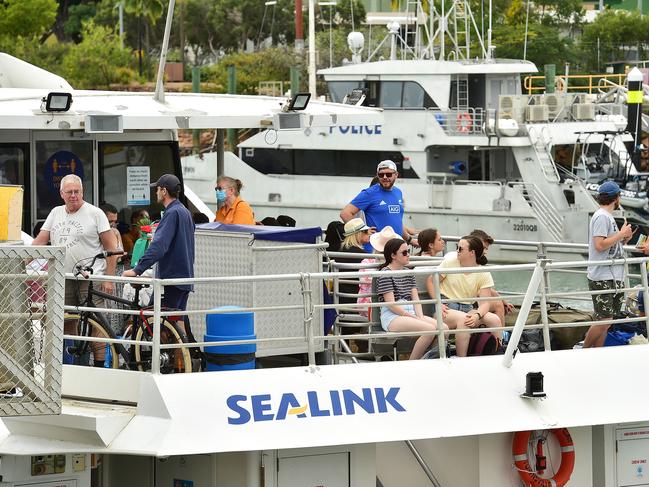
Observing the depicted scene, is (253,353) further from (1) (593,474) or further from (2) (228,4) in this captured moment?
(2) (228,4)

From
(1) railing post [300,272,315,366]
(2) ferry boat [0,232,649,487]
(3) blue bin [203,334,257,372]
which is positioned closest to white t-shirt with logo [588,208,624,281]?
(2) ferry boat [0,232,649,487]

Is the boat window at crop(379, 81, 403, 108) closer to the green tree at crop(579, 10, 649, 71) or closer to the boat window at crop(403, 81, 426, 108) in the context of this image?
the boat window at crop(403, 81, 426, 108)

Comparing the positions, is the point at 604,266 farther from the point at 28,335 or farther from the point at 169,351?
the point at 28,335

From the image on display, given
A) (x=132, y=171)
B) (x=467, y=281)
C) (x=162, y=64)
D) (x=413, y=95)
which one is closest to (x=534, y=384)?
(x=467, y=281)

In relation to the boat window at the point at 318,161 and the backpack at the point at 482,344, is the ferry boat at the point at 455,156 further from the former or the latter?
the backpack at the point at 482,344

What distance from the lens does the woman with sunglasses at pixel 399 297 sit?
9.08 meters

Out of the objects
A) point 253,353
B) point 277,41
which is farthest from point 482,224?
point 277,41

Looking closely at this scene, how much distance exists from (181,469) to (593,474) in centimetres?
294

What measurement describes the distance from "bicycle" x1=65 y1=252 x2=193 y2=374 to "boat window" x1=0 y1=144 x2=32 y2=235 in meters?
2.04

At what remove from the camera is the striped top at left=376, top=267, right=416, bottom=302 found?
30.0ft

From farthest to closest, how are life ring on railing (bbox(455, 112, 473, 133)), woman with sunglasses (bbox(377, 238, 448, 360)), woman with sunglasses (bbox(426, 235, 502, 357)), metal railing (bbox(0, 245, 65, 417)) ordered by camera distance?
life ring on railing (bbox(455, 112, 473, 133)) → woman with sunglasses (bbox(426, 235, 502, 357)) → woman with sunglasses (bbox(377, 238, 448, 360)) → metal railing (bbox(0, 245, 65, 417))

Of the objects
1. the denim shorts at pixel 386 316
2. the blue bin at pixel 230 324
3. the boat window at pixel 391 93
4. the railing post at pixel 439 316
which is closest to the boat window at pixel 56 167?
the blue bin at pixel 230 324

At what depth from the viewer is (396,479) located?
896 cm

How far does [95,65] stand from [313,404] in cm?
4448
